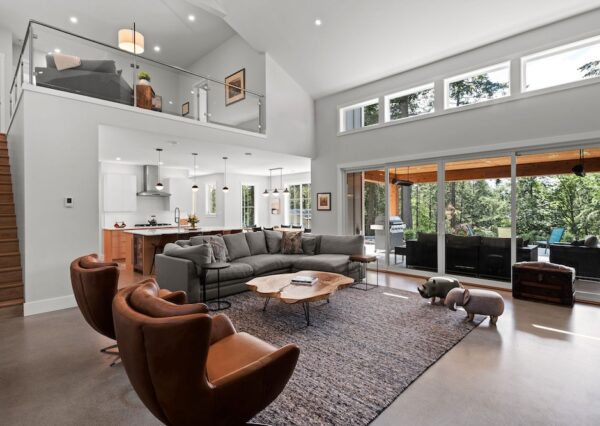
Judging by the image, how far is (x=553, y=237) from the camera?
487 cm

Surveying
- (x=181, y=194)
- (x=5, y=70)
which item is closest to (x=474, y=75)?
(x=181, y=194)

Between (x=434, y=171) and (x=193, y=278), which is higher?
(x=434, y=171)

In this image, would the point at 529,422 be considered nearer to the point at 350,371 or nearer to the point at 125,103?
the point at 350,371

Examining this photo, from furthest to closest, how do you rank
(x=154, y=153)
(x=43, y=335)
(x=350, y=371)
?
(x=154, y=153) < (x=43, y=335) < (x=350, y=371)

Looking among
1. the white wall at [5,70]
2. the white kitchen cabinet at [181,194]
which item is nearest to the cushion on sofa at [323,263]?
the white kitchen cabinet at [181,194]

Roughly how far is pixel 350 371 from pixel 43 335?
10.6ft

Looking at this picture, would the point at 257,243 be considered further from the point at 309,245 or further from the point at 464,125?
the point at 464,125

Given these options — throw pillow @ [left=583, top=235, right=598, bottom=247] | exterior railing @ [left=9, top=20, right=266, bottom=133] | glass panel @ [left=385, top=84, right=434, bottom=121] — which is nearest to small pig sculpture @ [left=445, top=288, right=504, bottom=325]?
throw pillow @ [left=583, top=235, right=598, bottom=247]

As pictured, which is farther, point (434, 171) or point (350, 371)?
point (434, 171)

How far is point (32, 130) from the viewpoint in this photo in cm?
407

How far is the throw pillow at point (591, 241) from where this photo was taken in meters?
4.55

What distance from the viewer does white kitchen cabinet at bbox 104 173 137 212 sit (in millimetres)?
8938

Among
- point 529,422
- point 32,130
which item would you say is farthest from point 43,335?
point 529,422

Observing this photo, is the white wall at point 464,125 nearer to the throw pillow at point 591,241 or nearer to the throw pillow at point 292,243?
the throw pillow at point 591,241
